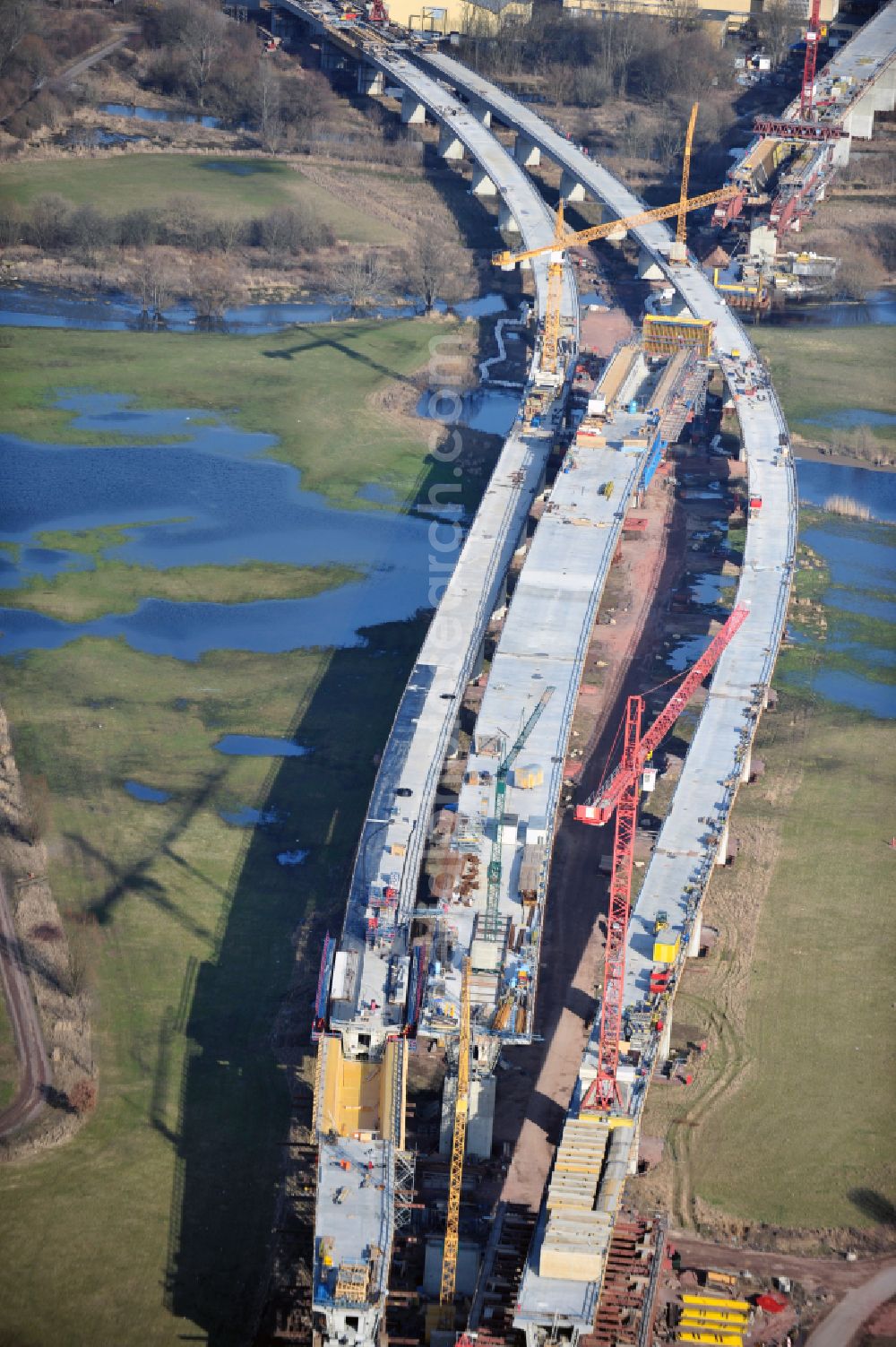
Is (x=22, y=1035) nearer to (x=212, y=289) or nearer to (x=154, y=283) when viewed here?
(x=154, y=283)

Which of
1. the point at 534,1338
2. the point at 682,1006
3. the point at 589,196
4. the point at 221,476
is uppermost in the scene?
the point at 589,196

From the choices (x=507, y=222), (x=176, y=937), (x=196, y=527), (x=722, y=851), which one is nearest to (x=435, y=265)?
(x=507, y=222)

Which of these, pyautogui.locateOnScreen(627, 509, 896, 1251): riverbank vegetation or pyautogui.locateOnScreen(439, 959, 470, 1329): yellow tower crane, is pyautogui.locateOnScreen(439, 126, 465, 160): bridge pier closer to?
pyautogui.locateOnScreen(627, 509, 896, 1251): riverbank vegetation

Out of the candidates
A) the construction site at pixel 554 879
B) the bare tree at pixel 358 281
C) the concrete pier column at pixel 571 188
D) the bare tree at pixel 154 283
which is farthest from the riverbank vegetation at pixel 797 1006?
the concrete pier column at pixel 571 188

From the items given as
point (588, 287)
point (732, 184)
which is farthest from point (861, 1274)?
point (732, 184)

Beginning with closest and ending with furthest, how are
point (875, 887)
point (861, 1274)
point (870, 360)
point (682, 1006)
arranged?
1. point (861, 1274)
2. point (682, 1006)
3. point (875, 887)
4. point (870, 360)

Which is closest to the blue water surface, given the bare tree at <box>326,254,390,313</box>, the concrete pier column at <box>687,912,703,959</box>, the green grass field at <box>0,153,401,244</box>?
the bare tree at <box>326,254,390,313</box>

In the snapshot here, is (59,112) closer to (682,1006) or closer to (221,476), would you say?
(221,476)
